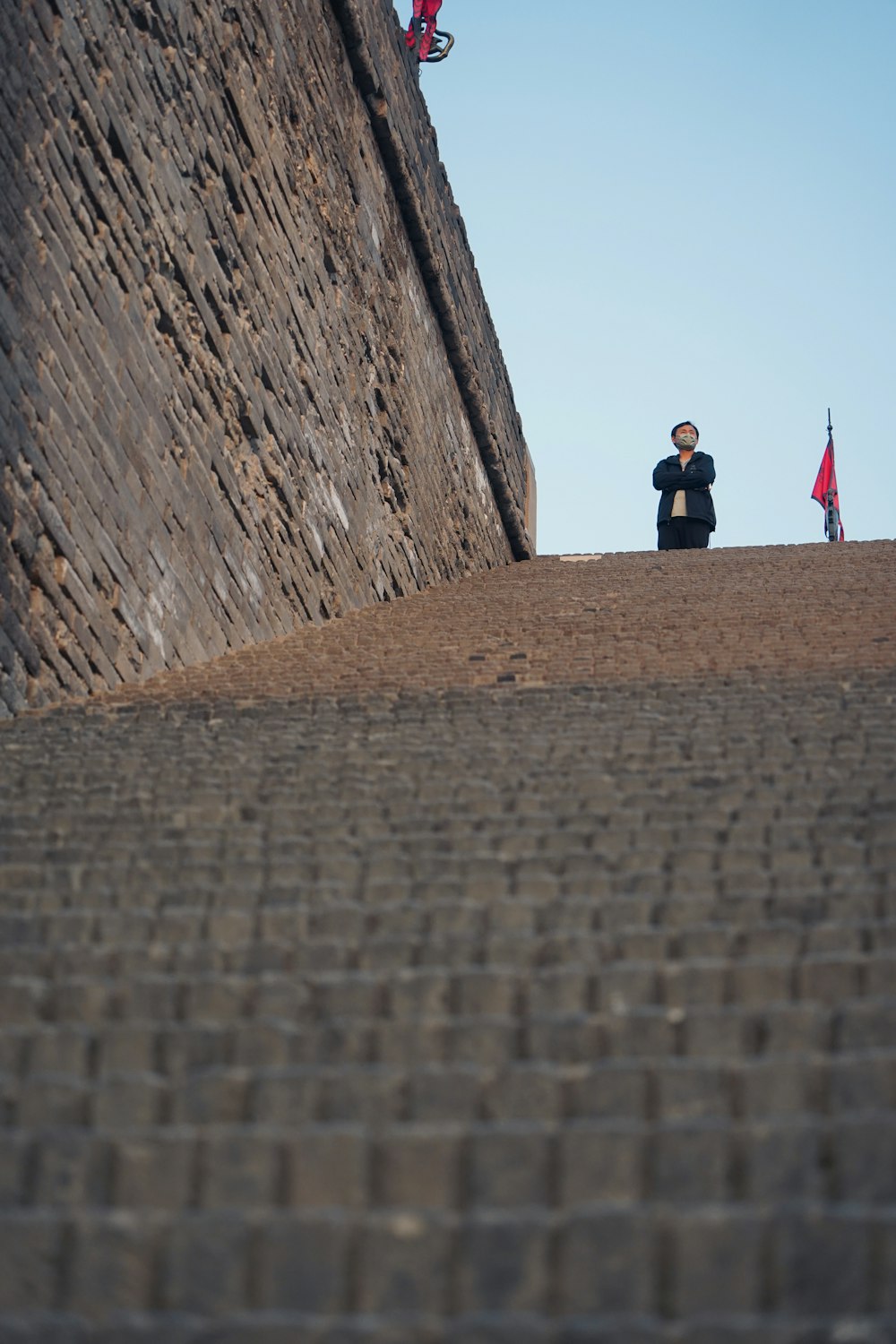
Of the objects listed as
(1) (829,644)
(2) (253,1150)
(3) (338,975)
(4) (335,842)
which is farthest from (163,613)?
(2) (253,1150)

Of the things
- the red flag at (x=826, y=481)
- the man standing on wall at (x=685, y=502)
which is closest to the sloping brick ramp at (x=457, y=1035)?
the man standing on wall at (x=685, y=502)

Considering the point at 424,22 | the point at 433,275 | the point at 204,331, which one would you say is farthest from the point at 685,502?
the point at 204,331

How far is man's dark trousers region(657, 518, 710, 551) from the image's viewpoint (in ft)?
40.3

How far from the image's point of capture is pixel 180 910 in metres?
2.56

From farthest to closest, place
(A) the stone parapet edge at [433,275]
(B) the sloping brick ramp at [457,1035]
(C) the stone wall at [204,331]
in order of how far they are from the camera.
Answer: (A) the stone parapet edge at [433,275]
(C) the stone wall at [204,331]
(B) the sloping brick ramp at [457,1035]

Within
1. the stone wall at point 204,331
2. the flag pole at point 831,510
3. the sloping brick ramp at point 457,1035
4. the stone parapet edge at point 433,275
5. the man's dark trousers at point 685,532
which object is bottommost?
the sloping brick ramp at point 457,1035

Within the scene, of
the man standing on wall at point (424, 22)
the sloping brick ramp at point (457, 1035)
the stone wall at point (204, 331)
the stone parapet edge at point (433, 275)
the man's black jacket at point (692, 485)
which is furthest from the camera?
the man standing on wall at point (424, 22)

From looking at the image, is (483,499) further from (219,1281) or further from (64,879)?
(219,1281)

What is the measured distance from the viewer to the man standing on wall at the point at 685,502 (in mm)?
12250

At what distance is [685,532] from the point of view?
12.3 m

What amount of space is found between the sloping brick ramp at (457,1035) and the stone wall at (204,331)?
1307mm

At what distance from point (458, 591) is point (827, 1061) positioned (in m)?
7.32

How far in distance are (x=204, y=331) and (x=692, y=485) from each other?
267 inches

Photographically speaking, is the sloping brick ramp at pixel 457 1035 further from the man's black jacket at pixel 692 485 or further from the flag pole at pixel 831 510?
the flag pole at pixel 831 510
